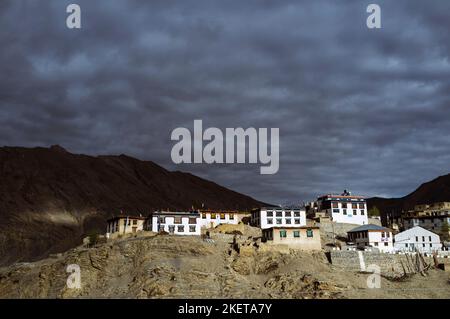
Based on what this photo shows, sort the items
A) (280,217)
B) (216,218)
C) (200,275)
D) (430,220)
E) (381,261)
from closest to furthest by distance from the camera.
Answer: (200,275)
(381,261)
(280,217)
(216,218)
(430,220)

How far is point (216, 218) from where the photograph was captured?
4274 inches

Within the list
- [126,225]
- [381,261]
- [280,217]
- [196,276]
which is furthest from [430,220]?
[126,225]

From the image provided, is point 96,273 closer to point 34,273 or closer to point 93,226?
point 34,273

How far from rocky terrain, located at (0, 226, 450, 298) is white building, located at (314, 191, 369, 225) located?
2870 centimetres

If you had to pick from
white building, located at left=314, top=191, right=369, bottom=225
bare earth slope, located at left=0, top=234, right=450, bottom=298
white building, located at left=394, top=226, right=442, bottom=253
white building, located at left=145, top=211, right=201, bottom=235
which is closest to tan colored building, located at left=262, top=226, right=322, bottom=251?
bare earth slope, located at left=0, top=234, right=450, bottom=298

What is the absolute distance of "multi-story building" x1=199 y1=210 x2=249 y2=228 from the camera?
107 meters

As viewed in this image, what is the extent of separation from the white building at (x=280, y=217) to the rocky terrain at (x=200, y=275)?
15174 mm

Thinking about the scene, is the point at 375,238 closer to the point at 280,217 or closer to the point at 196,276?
the point at 280,217

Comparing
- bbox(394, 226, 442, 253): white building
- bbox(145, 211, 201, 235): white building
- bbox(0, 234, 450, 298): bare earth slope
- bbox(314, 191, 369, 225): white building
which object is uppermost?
bbox(314, 191, 369, 225): white building

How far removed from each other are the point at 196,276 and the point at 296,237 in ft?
70.1

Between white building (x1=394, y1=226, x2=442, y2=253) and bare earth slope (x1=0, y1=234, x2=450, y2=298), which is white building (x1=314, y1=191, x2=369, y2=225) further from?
bare earth slope (x1=0, y1=234, x2=450, y2=298)

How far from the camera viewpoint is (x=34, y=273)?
3450 inches

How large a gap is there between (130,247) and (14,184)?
131107 millimetres
